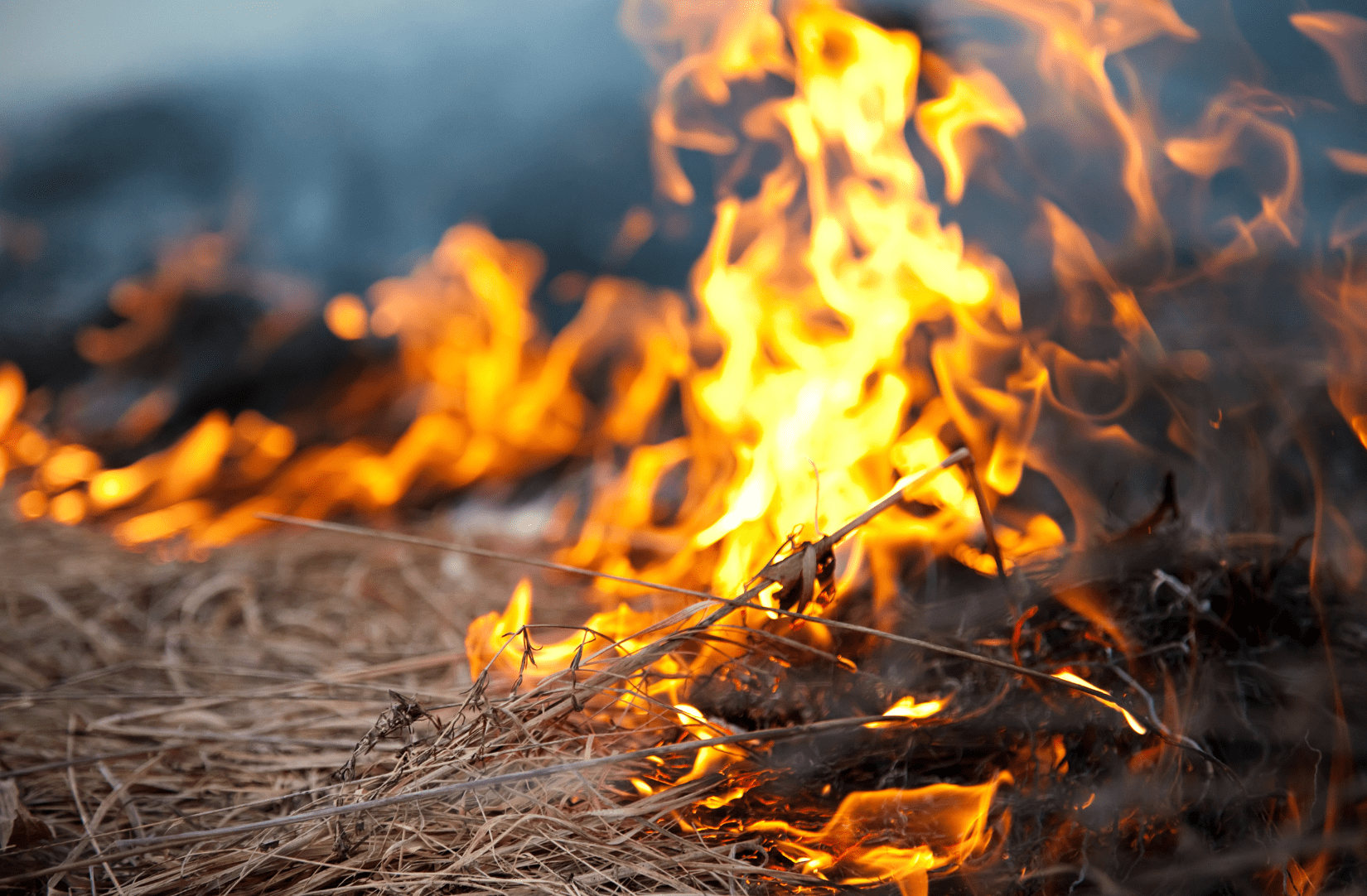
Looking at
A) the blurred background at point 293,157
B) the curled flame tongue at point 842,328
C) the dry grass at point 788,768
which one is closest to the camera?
the dry grass at point 788,768

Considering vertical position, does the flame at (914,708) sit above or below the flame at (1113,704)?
below

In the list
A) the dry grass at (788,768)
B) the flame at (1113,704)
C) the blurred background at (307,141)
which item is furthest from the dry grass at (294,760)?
the blurred background at (307,141)

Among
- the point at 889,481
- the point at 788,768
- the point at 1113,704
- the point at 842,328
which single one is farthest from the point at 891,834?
the point at 842,328

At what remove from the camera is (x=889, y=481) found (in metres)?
1.24

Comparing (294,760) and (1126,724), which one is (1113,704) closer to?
(1126,724)

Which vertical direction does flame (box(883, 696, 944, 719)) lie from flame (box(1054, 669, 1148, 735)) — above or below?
below

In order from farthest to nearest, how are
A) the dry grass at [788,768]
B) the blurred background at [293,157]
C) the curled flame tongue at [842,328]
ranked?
the blurred background at [293,157] < the curled flame tongue at [842,328] < the dry grass at [788,768]

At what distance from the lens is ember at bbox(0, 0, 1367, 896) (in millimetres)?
819

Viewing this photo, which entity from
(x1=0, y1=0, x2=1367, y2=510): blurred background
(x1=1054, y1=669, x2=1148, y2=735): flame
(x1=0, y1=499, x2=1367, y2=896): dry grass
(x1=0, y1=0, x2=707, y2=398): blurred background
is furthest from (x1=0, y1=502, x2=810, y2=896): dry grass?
(x1=0, y1=0, x2=707, y2=398): blurred background

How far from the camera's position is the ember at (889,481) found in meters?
0.82

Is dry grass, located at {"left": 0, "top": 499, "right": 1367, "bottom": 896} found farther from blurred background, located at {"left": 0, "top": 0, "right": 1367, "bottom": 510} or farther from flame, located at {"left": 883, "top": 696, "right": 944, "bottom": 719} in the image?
blurred background, located at {"left": 0, "top": 0, "right": 1367, "bottom": 510}

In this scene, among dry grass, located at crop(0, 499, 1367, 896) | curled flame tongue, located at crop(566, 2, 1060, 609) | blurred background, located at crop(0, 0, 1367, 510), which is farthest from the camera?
blurred background, located at crop(0, 0, 1367, 510)

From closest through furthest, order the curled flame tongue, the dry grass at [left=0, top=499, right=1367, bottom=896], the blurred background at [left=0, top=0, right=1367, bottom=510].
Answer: the dry grass at [left=0, top=499, right=1367, bottom=896] < the curled flame tongue < the blurred background at [left=0, top=0, right=1367, bottom=510]

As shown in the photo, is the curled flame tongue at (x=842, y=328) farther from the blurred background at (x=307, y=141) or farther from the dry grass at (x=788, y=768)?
the blurred background at (x=307, y=141)
